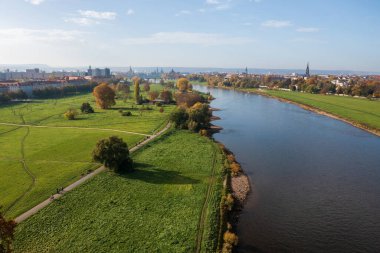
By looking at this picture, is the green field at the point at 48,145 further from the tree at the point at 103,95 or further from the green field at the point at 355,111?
the green field at the point at 355,111

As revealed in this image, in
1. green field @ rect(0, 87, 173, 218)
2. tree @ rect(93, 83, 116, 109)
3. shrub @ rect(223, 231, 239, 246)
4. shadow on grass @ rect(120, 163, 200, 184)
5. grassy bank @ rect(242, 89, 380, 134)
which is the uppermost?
tree @ rect(93, 83, 116, 109)

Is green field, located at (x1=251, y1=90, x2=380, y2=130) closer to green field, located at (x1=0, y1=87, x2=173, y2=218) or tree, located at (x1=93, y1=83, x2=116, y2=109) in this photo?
green field, located at (x1=0, y1=87, x2=173, y2=218)

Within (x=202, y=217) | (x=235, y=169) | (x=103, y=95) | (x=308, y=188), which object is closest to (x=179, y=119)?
(x=235, y=169)

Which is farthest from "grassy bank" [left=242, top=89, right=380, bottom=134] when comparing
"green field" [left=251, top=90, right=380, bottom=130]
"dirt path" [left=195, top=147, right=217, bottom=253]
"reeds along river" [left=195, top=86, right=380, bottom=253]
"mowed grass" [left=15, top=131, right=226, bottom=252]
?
"mowed grass" [left=15, top=131, right=226, bottom=252]

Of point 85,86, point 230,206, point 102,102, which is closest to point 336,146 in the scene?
point 230,206

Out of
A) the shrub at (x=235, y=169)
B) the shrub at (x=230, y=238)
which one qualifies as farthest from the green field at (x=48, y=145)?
the shrub at (x=230, y=238)

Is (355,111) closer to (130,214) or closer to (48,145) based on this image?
(48,145)

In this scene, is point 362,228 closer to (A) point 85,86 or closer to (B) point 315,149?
(B) point 315,149
